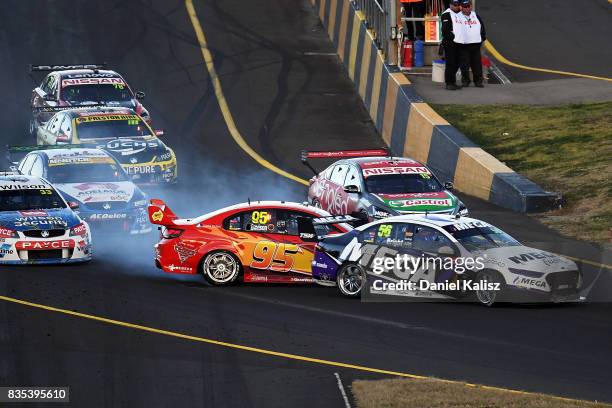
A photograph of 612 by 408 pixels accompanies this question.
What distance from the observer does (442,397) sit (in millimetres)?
13500

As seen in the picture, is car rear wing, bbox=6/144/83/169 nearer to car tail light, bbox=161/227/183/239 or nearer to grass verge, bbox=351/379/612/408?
car tail light, bbox=161/227/183/239

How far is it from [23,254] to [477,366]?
9092 mm

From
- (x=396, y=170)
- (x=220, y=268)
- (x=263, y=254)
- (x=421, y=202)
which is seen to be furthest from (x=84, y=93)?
(x=263, y=254)

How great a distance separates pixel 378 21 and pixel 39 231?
Answer: 1606 centimetres

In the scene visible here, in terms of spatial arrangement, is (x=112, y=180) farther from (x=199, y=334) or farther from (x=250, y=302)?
(x=199, y=334)

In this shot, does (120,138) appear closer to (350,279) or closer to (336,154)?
(336,154)

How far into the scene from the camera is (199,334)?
1680 cm

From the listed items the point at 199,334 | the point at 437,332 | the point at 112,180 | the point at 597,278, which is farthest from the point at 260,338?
the point at 112,180

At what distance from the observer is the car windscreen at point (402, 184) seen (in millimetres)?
24078

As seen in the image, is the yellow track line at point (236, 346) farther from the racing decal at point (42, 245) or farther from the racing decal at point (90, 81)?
the racing decal at point (90, 81)

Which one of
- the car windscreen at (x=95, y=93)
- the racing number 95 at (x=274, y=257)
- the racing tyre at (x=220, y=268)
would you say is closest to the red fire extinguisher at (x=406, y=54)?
the car windscreen at (x=95, y=93)

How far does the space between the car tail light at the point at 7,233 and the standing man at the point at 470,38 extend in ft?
47.7

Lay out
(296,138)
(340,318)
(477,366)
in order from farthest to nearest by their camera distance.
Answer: (296,138) < (340,318) < (477,366)

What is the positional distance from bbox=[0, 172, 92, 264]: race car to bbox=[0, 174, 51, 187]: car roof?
0.52 feet
